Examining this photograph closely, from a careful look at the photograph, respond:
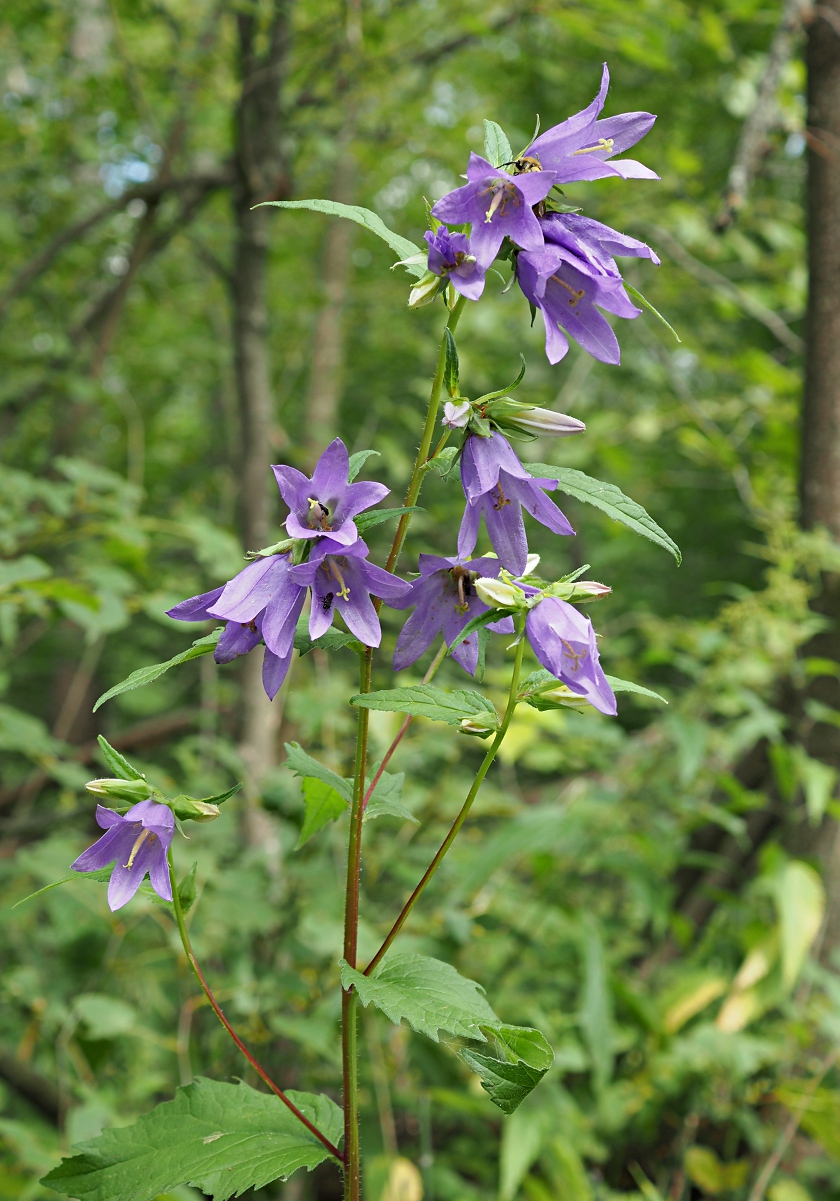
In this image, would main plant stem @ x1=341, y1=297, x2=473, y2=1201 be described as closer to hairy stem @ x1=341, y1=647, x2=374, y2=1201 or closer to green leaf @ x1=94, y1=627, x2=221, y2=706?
hairy stem @ x1=341, y1=647, x2=374, y2=1201

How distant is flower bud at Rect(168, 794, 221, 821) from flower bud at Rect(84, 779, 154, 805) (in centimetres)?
3

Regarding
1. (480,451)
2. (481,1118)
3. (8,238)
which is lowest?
(481,1118)

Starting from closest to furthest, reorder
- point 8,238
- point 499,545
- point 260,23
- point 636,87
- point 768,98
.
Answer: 1. point 499,545
2. point 768,98
3. point 260,23
4. point 8,238
5. point 636,87

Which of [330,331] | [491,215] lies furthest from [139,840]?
[330,331]

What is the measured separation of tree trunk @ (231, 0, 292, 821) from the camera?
2482 millimetres

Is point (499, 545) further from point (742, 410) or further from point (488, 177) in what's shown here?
point (742, 410)

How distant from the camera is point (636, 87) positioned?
4.32 metres

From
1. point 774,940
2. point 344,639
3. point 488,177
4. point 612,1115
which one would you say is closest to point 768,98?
point 488,177

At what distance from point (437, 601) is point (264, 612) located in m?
0.19

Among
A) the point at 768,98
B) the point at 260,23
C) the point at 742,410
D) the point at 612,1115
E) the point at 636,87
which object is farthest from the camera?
the point at 636,87

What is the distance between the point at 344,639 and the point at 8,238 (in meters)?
3.91

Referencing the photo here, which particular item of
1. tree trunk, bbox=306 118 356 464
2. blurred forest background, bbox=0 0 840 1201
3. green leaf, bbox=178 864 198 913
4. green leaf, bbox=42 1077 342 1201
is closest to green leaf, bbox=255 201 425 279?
green leaf, bbox=178 864 198 913

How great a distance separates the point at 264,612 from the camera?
725 mm

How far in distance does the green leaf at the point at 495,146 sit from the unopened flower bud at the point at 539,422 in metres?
0.21
